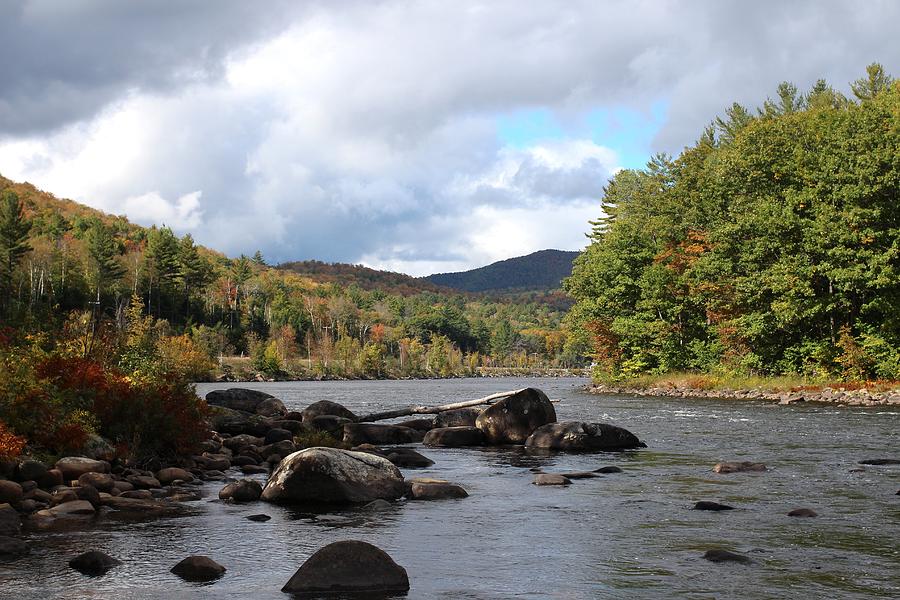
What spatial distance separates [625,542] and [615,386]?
63.3 meters

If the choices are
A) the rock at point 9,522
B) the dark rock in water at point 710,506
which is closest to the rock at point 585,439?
the dark rock in water at point 710,506

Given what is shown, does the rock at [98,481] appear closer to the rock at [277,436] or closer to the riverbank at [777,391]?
the rock at [277,436]

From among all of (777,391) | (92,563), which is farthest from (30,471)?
(777,391)

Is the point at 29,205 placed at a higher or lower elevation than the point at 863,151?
higher

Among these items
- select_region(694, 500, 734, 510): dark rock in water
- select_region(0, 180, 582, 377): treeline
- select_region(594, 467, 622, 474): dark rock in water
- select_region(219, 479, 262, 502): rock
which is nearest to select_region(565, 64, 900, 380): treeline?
select_region(594, 467, 622, 474): dark rock in water

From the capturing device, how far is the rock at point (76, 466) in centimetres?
1609

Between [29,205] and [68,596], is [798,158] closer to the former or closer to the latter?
[68,596]

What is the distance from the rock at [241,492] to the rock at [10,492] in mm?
3832

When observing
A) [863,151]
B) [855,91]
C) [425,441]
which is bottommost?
[425,441]

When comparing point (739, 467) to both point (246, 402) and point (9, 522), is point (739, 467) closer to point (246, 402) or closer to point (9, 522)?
point (9, 522)

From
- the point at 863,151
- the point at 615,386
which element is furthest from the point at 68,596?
the point at 615,386

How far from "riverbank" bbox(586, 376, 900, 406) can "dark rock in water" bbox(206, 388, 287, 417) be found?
94.9ft

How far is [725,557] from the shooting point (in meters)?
10.8

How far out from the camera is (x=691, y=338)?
67500 millimetres
